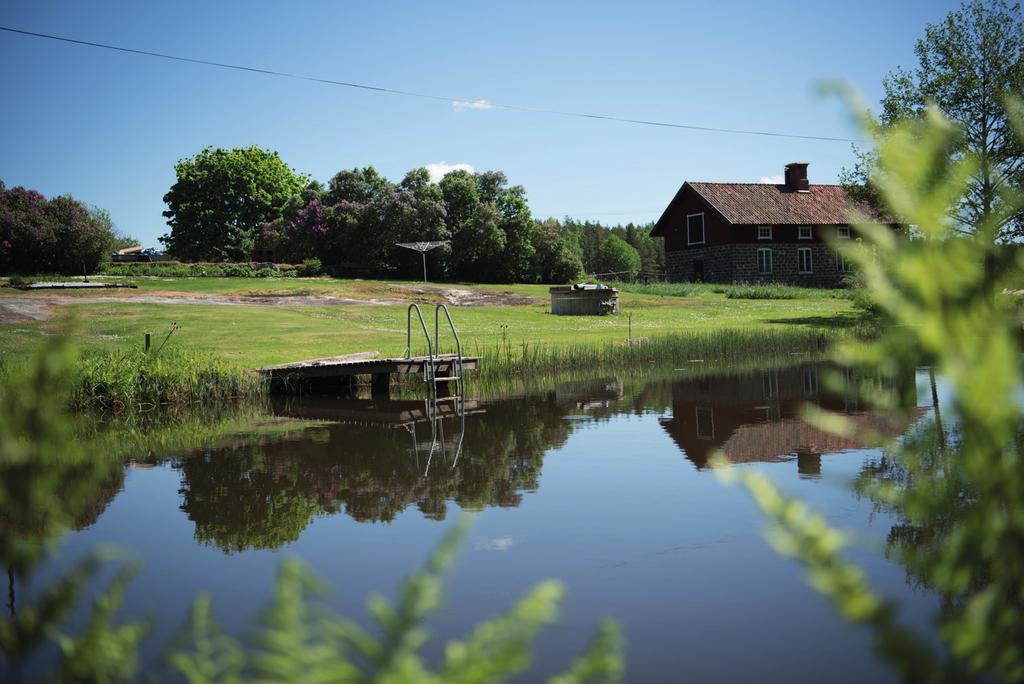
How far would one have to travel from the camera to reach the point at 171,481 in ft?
32.9

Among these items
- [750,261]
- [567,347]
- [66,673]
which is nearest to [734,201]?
[750,261]

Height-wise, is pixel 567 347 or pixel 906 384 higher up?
pixel 906 384

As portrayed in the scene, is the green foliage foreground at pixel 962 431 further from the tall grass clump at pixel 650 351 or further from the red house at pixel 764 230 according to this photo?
the red house at pixel 764 230

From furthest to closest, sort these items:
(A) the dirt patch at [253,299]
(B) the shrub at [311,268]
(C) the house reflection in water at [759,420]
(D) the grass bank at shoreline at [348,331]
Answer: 1. (B) the shrub at [311,268]
2. (A) the dirt patch at [253,299]
3. (D) the grass bank at shoreline at [348,331]
4. (C) the house reflection in water at [759,420]

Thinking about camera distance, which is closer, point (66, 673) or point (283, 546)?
point (66, 673)

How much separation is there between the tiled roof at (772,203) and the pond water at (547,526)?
3600 centimetres

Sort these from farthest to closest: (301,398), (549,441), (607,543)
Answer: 1. (301,398)
2. (549,441)
3. (607,543)

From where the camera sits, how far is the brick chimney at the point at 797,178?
171ft

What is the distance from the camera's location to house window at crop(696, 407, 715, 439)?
1199 cm

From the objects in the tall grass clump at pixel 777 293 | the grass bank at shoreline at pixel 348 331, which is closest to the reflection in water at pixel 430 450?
the grass bank at shoreline at pixel 348 331

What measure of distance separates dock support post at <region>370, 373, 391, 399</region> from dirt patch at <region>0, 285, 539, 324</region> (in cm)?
1193

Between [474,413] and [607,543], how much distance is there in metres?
7.79

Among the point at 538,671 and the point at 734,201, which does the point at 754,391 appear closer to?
the point at 538,671

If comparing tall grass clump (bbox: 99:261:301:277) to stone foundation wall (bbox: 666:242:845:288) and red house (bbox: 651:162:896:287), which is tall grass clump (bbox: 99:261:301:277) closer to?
red house (bbox: 651:162:896:287)
